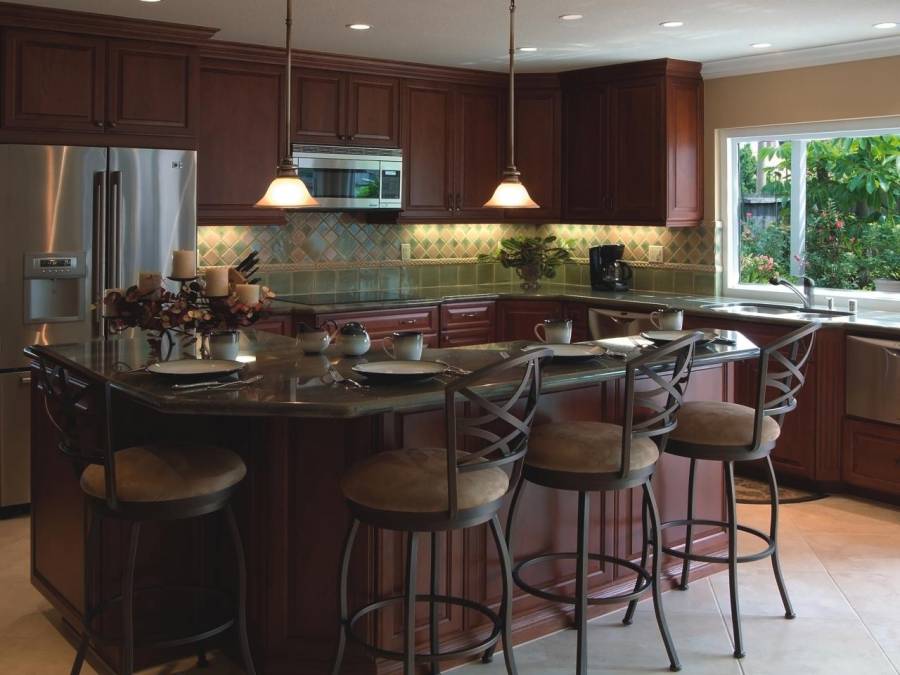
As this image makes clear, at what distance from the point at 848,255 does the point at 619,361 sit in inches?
120

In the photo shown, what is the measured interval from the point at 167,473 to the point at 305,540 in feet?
1.68

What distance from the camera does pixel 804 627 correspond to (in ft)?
12.0

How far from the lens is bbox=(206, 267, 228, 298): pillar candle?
3465mm

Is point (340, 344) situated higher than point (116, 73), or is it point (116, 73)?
point (116, 73)

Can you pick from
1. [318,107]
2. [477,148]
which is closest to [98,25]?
[318,107]

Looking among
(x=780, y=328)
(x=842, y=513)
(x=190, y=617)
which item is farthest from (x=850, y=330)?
(x=190, y=617)

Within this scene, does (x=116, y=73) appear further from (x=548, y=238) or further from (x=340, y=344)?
(x=548, y=238)

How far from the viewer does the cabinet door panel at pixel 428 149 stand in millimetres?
6457

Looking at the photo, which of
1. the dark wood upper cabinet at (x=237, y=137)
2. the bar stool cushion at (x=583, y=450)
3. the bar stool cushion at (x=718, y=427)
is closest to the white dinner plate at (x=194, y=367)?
the bar stool cushion at (x=583, y=450)

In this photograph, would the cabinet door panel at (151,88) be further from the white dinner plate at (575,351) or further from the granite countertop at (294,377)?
the white dinner plate at (575,351)

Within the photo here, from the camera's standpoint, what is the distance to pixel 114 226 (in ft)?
16.4

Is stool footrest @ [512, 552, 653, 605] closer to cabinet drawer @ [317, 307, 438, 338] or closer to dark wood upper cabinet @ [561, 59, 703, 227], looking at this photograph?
cabinet drawer @ [317, 307, 438, 338]

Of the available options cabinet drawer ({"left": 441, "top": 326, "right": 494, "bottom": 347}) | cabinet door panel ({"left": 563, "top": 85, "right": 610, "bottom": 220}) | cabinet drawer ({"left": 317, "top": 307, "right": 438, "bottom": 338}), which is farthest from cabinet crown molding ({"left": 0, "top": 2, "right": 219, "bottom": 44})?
cabinet door panel ({"left": 563, "top": 85, "right": 610, "bottom": 220})

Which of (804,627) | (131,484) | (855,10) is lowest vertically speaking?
(804,627)
